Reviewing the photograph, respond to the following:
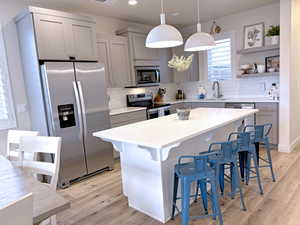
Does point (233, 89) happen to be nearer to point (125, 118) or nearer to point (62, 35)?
point (125, 118)

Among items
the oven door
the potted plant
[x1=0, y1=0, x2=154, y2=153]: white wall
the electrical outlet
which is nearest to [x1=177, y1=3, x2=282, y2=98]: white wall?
the electrical outlet

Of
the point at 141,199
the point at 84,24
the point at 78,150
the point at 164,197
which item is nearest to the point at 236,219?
the point at 164,197

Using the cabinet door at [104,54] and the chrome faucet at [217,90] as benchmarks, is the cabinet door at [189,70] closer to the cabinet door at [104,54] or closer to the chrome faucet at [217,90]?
the chrome faucet at [217,90]

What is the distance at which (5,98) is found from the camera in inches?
122

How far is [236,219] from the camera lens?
2105 millimetres

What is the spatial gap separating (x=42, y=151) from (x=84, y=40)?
2143 millimetres

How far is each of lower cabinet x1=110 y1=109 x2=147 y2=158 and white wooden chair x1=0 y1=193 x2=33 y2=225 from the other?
3.02 meters

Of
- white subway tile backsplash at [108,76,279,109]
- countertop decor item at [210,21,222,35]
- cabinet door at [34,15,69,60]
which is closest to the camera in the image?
cabinet door at [34,15,69,60]

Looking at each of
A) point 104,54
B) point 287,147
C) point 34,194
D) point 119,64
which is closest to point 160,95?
point 119,64

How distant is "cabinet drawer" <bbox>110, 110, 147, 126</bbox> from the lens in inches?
150

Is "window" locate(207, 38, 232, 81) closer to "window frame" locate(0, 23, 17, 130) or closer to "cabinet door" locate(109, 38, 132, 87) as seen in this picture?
"cabinet door" locate(109, 38, 132, 87)

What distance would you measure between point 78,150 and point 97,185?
1.93 feet

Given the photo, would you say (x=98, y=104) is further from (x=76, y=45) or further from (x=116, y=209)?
(x=116, y=209)

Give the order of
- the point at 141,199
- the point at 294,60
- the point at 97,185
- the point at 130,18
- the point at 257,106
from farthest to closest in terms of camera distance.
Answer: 1. the point at 130,18
2. the point at 257,106
3. the point at 294,60
4. the point at 97,185
5. the point at 141,199
